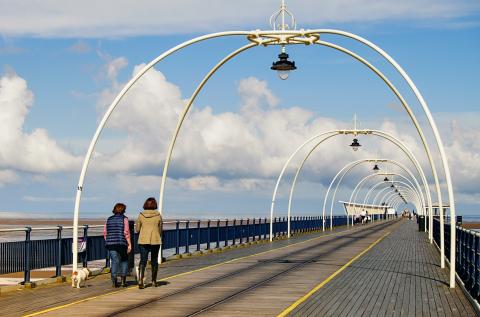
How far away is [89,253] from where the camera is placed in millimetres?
20797

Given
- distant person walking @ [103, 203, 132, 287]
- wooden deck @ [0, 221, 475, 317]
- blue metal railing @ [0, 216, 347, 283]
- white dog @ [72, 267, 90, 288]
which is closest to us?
wooden deck @ [0, 221, 475, 317]

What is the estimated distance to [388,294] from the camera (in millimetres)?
16156

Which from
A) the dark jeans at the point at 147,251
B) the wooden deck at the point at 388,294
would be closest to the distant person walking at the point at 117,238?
the dark jeans at the point at 147,251

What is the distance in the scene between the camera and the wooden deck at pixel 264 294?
44.7 ft

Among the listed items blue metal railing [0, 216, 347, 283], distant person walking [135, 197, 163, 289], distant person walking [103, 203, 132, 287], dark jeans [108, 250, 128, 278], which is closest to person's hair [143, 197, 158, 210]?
distant person walking [135, 197, 163, 289]

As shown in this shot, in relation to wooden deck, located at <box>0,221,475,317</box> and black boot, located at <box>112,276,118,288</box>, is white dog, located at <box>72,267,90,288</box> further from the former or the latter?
black boot, located at <box>112,276,118,288</box>

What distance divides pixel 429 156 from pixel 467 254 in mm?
8501

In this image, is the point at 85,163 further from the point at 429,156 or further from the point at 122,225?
the point at 429,156

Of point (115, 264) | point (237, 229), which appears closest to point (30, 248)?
point (115, 264)

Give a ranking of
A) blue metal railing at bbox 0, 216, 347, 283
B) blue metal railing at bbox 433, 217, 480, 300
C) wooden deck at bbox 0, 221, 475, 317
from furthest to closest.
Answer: blue metal railing at bbox 0, 216, 347, 283 < blue metal railing at bbox 433, 217, 480, 300 < wooden deck at bbox 0, 221, 475, 317

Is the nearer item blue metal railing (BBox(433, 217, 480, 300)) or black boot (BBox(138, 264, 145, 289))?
blue metal railing (BBox(433, 217, 480, 300))

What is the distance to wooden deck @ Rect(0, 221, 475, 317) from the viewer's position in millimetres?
13633

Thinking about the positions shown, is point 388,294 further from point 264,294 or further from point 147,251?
point 147,251

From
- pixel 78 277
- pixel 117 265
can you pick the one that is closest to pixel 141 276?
pixel 117 265
